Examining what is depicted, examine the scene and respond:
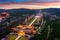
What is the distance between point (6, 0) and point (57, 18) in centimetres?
100

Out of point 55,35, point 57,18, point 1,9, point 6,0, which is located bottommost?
point 55,35

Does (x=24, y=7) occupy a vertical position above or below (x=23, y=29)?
above

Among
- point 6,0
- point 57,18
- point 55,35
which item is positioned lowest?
point 55,35

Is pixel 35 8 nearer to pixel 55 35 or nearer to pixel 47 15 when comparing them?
pixel 47 15

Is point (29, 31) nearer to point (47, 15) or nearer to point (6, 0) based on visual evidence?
point (47, 15)

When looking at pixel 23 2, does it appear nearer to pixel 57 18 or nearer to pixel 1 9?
pixel 1 9

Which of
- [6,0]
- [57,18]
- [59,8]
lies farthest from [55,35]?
[6,0]

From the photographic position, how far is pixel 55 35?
7.98ft

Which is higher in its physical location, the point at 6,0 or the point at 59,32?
the point at 6,0

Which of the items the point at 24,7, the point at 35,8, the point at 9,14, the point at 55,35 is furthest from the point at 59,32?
the point at 9,14

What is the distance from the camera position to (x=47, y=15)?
102 inches

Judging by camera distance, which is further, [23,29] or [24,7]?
[24,7]

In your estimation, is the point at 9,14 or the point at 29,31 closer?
the point at 29,31

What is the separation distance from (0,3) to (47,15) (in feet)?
2.95
